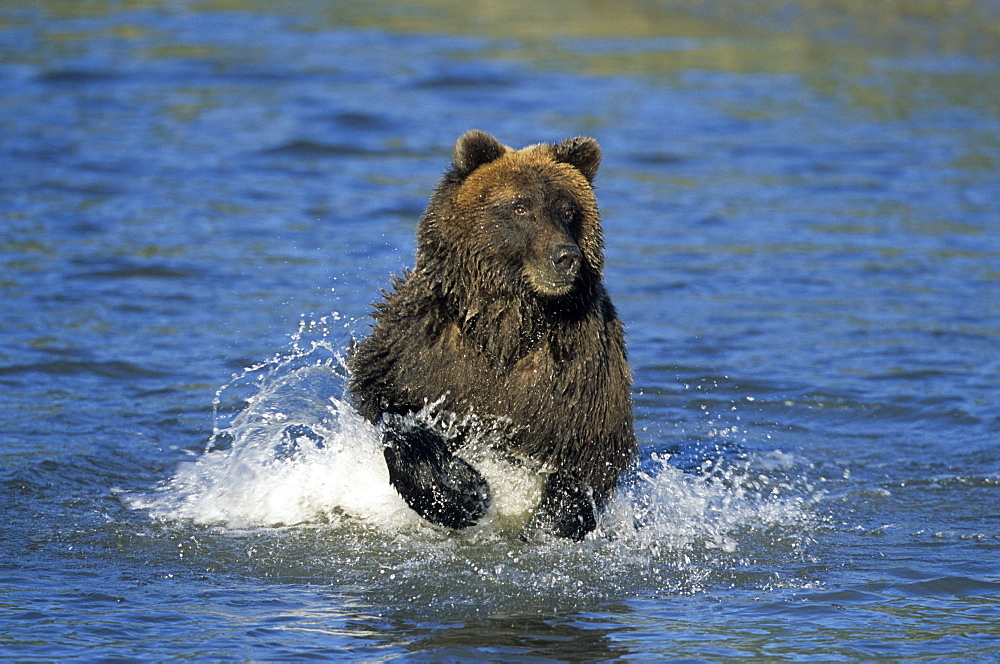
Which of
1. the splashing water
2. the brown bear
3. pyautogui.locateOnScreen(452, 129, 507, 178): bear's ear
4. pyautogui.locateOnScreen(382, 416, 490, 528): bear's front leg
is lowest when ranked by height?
the splashing water

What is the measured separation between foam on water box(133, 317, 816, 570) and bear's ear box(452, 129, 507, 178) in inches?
55.0

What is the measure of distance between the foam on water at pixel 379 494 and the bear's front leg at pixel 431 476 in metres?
0.17

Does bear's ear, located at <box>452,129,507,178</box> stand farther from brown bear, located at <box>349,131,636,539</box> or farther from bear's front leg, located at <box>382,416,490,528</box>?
bear's front leg, located at <box>382,416,490,528</box>

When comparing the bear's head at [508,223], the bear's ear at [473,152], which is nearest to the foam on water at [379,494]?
the bear's head at [508,223]

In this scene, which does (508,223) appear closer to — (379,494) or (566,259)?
(566,259)

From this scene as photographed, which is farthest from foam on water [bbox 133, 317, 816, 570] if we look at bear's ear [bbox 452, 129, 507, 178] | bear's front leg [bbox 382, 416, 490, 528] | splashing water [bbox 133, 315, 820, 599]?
bear's ear [bbox 452, 129, 507, 178]

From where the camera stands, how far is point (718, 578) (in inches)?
259

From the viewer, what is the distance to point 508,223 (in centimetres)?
650

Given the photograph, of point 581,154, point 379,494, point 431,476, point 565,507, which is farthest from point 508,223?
point 379,494

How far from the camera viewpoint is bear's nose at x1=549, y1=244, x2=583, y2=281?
618cm

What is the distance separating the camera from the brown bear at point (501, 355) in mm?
6590

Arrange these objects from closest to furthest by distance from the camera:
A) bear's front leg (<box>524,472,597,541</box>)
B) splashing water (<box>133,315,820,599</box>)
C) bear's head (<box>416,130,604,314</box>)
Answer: bear's head (<box>416,130,604,314</box>), splashing water (<box>133,315,820,599</box>), bear's front leg (<box>524,472,597,541</box>)

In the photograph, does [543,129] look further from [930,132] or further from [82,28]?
[82,28]

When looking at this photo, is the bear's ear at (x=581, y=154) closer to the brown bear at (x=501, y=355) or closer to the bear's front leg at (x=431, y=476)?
the brown bear at (x=501, y=355)
